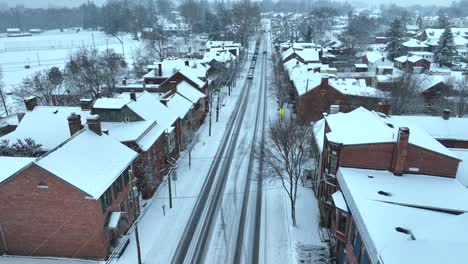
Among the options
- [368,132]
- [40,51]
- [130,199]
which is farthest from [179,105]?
[40,51]

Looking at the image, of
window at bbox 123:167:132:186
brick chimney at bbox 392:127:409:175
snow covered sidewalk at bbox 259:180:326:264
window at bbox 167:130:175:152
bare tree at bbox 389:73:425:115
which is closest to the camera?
brick chimney at bbox 392:127:409:175

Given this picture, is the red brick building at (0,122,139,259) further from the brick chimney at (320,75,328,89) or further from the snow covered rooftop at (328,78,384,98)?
the snow covered rooftop at (328,78,384,98)

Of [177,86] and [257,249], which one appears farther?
[177,86]

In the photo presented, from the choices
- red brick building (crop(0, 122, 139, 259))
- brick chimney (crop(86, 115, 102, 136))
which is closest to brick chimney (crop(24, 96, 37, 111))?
red brick building (crop(0, 122, 139, 259))

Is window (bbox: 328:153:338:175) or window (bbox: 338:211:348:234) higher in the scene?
window (bbox: 328:153:338:175)

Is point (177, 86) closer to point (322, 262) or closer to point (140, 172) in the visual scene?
point (140, 172)

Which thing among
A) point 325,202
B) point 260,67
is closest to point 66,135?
point 325,202
